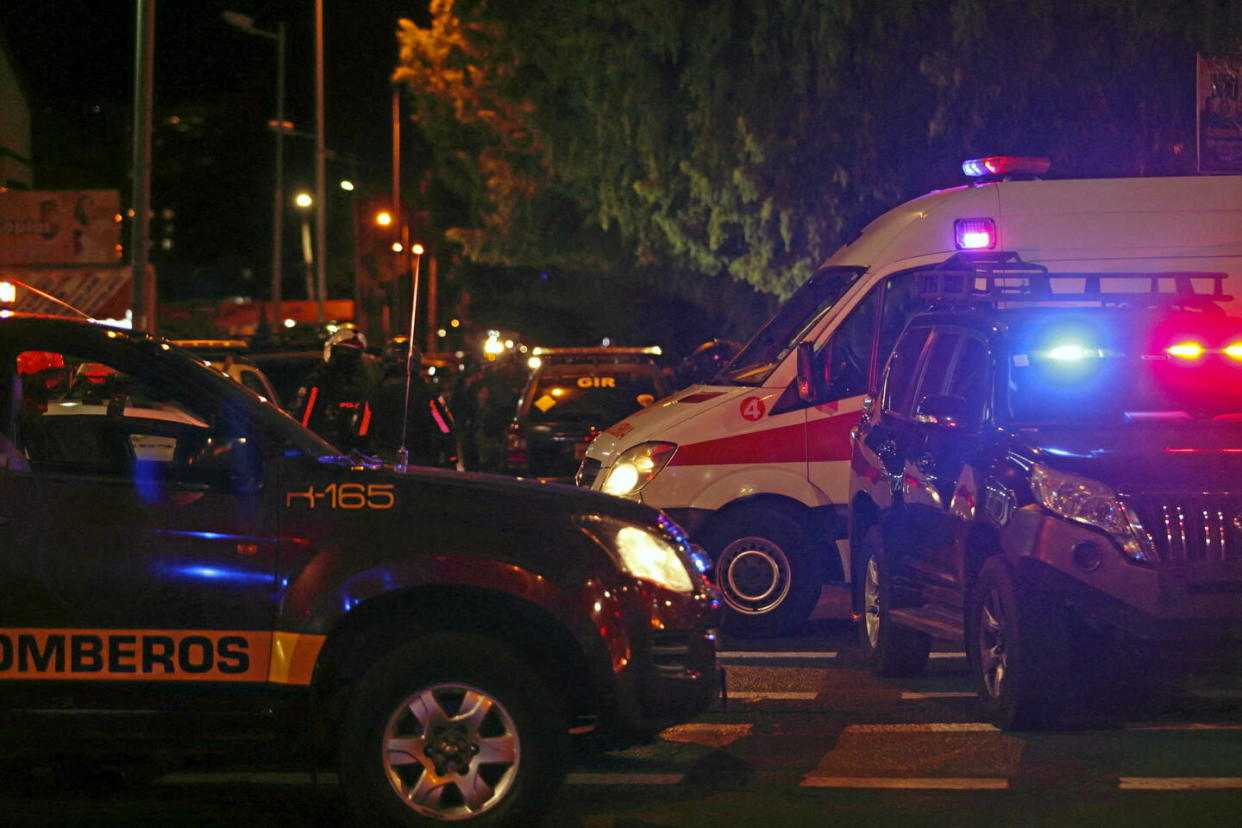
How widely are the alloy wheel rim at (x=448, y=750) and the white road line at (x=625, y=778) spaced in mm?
1245

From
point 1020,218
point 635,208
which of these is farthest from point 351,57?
point 1020,218

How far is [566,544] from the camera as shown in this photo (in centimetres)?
580

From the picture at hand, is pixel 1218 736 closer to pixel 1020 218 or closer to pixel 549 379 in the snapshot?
pixel 1020 218

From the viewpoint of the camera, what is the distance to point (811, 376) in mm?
10500

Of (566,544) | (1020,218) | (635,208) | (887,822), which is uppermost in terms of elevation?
(635,208)

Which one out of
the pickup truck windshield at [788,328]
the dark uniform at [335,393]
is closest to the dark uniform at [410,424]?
the dark uniform at [335,393]

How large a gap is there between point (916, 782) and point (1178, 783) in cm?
102

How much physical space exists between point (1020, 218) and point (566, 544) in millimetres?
6080

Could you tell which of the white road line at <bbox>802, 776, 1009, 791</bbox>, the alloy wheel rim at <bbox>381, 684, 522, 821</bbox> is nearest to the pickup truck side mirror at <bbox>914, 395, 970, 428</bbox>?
the white road line at <bbox>802, 776, 1009, 791</bbox>

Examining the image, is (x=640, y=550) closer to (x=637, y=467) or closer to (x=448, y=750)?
(x=448, y=750)

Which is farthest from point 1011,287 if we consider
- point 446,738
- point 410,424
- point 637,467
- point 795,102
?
point 795,102

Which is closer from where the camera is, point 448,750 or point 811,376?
point 448,750

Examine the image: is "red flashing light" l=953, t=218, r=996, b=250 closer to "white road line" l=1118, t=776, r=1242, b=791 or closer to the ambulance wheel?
the ambulance wheel

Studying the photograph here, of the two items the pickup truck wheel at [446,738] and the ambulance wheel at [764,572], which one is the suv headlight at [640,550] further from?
the ambulance wheel at [764,572]
